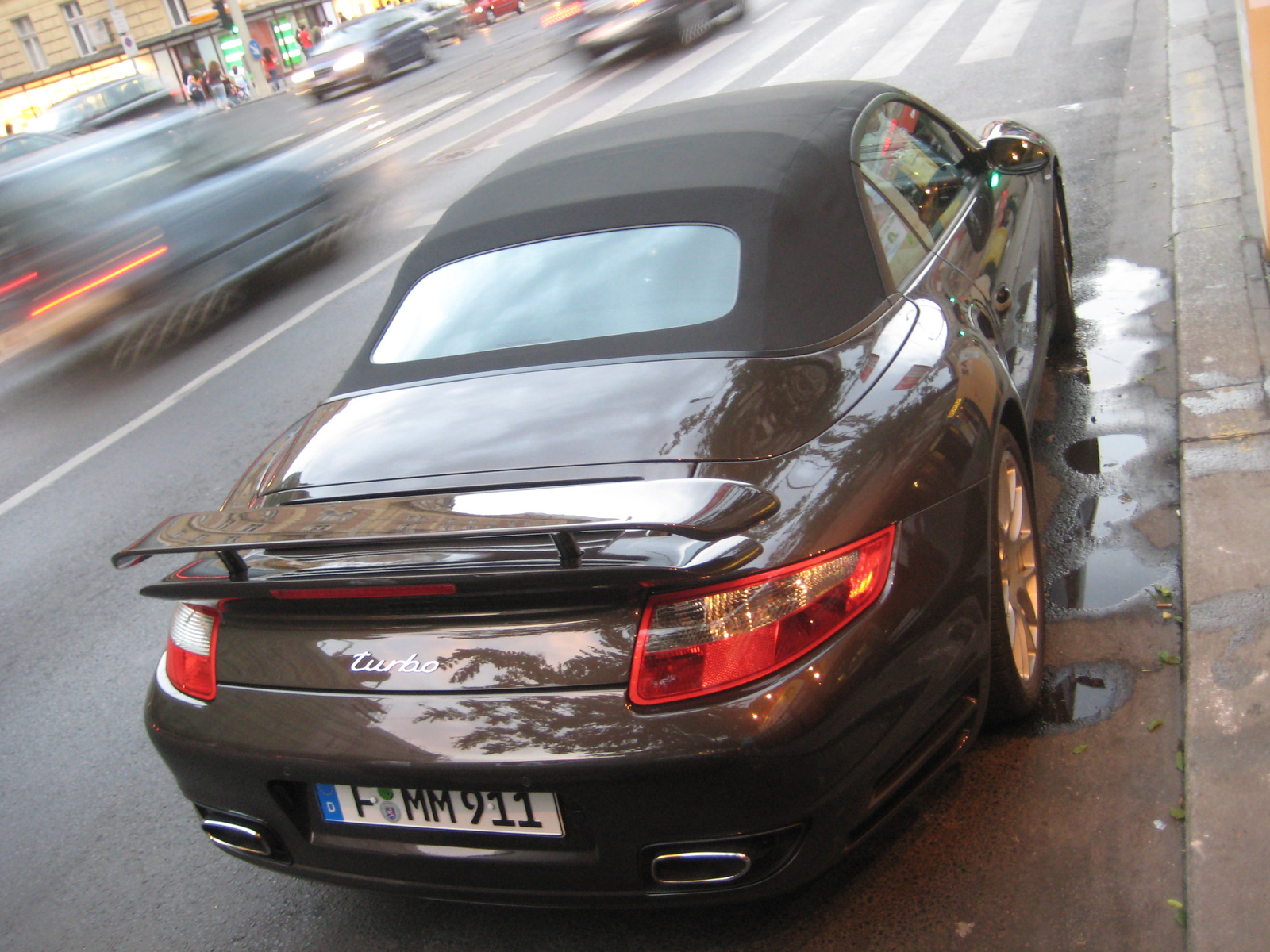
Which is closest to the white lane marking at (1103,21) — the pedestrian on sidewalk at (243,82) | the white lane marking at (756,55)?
the white lane marking at (756,55)

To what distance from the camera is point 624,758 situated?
2.05 m

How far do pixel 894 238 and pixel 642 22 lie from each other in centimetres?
1629

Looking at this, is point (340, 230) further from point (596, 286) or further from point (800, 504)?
point (800, 504)

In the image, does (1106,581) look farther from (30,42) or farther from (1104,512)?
(30,42)

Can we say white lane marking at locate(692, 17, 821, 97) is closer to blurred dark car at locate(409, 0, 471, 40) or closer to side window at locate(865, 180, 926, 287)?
side window at locate(865, 180, 926, 287)

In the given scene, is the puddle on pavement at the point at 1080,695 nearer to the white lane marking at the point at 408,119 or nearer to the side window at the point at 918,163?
the side window at the point at 918,163

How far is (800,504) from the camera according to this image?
2.25 meters

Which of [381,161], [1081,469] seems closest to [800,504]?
[1081,469]

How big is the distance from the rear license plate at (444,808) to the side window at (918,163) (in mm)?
2055

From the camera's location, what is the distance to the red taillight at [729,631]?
2.08 meters

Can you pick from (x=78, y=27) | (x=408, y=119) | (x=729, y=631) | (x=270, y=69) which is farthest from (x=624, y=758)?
(x=78, y=27)

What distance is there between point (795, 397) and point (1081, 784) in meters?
1.13

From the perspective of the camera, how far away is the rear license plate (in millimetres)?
2156

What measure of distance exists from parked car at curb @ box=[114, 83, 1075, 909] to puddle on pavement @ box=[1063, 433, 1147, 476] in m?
1.17
